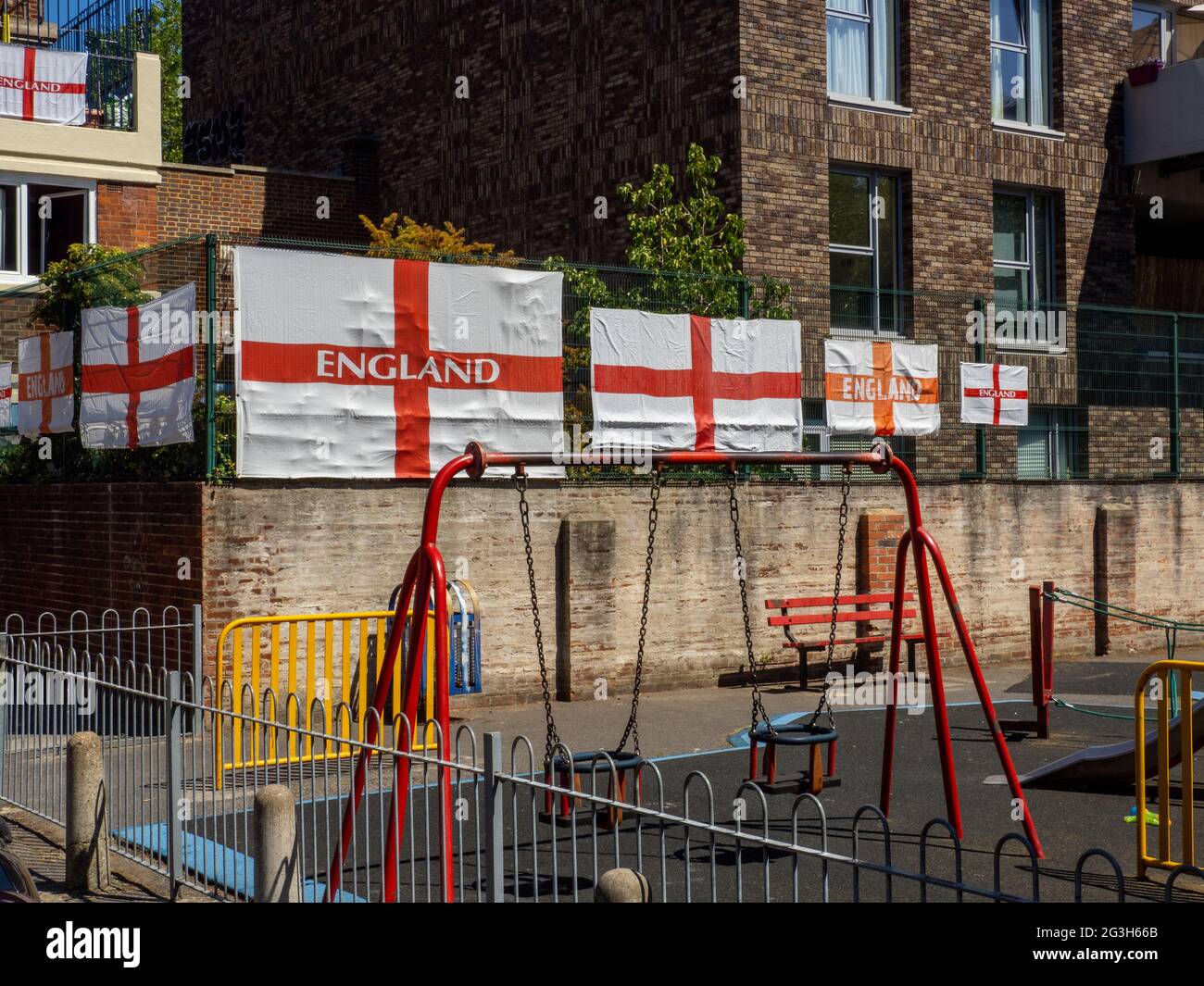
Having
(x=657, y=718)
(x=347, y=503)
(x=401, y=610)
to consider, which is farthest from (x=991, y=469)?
(x=401, y=610)

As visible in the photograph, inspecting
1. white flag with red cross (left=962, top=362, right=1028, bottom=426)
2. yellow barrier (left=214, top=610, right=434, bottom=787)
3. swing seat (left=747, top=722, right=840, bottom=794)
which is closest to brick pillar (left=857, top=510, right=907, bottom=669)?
white flag with red cross (left=962, top=362, right=1028, bottom=426)

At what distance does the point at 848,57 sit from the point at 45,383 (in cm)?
1166

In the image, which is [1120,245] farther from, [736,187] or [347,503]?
[347,503]

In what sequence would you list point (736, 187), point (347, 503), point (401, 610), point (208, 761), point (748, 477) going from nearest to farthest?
point (401, 610)
point (208, 761)
point (347, 503)
point (748, 477)
point (736, 187)

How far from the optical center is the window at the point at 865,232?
20.5m

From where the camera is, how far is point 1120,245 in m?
23.2

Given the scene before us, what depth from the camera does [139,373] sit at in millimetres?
14109

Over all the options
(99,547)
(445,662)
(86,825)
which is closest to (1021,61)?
(99,547)

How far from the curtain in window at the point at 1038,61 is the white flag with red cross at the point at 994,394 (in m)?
5.79

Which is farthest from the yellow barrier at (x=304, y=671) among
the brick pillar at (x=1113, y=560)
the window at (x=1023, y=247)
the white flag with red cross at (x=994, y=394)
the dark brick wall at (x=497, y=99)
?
the window at (x=1023, y=247)

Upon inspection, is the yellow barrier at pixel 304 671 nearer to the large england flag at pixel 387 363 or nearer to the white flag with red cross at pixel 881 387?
the large england flag at pixel 387 363

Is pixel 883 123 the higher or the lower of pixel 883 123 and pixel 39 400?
the higher

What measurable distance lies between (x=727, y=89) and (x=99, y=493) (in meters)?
9.66

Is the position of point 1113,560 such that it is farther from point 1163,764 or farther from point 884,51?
point 1163,764
